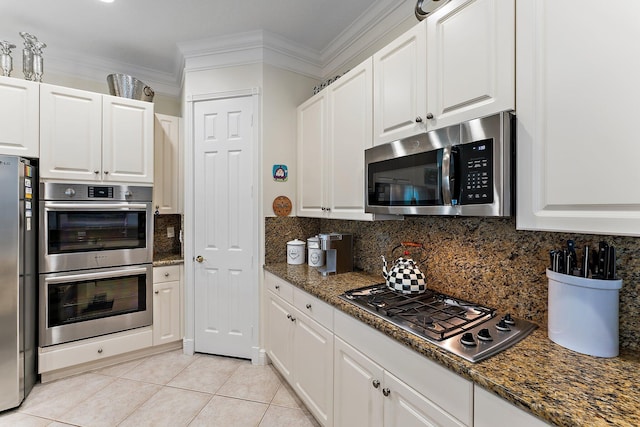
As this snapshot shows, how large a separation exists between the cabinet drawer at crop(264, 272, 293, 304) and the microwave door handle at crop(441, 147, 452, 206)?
1.24m

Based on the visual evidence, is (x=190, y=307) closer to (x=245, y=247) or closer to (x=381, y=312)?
(x=245, y=247)

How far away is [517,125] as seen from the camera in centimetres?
107

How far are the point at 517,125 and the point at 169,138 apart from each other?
2.88 m

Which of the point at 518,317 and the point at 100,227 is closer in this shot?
the point at 518,317

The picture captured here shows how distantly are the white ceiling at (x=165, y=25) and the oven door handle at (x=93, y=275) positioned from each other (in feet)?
6.21

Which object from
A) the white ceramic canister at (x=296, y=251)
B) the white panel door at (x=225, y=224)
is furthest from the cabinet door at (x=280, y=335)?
the white ceramic canister at (x=296, y=251)

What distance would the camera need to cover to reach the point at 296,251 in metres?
2.51

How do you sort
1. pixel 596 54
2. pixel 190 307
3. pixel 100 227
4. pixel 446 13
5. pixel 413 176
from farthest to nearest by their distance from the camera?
1. pixel 190 307
2. pixel 100 227
3. pixel 413 176
4. pixel 446 13
5. pixel 596 54

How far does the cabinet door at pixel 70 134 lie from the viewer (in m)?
2.24

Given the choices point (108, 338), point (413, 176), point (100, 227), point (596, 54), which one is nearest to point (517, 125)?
point (596, 54)

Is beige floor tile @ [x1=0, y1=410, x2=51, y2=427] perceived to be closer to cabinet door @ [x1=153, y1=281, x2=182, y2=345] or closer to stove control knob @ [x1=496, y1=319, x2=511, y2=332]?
cabinet door @ [x1=153, y1=281, x2=182, y2=345]

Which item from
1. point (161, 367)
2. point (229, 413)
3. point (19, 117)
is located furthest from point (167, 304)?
point (19, 117)

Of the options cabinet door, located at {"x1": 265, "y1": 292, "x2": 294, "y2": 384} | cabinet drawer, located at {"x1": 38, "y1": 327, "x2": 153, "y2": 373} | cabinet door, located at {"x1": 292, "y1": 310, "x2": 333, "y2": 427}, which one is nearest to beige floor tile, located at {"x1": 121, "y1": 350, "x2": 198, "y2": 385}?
cabinet drawer, located at {"x1": 38, "y1": 327, "x2": 153, "y2": 373}

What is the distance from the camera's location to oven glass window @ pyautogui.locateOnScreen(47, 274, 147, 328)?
2.29 metres
